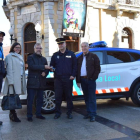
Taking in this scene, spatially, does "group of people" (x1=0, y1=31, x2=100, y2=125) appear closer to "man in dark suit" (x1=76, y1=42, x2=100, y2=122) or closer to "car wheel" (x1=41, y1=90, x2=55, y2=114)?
"man in dark suit" (x1=76, y1=42, x2=100, y2=122)

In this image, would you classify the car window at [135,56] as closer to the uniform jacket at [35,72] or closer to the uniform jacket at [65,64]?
the uniform jacket at [65,64]

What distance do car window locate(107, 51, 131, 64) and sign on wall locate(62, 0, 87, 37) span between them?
340 inches

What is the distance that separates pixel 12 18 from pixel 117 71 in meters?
12.1

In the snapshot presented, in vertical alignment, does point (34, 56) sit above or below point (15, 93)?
above

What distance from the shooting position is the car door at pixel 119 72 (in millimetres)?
6590

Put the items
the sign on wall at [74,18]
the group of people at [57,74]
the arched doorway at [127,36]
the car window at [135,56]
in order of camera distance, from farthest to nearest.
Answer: the arched doorway at [127,36]
the sign on wall at [74,18]
the car window at [135,56]
the group of people at [57,74]

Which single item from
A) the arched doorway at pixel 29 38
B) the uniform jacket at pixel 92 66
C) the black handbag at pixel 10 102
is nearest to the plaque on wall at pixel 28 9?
the arched doorway at pixel 29 38

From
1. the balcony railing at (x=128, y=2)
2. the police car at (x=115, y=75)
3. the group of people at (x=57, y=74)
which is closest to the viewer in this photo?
the group of people at (x=57, y=74)

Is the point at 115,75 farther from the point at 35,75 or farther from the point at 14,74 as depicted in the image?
the point at 14,74

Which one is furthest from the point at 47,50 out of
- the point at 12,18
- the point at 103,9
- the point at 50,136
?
the point at 50,136

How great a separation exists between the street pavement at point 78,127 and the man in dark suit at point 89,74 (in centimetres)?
36

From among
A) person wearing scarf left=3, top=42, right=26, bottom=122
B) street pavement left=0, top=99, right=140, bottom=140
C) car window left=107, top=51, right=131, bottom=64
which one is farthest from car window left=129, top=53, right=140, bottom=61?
person wearing scarf left=3, top=42, right=26, bottom=122

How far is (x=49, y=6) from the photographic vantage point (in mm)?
14977

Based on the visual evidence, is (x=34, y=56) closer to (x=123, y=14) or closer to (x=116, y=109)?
(x=116, y=109)
